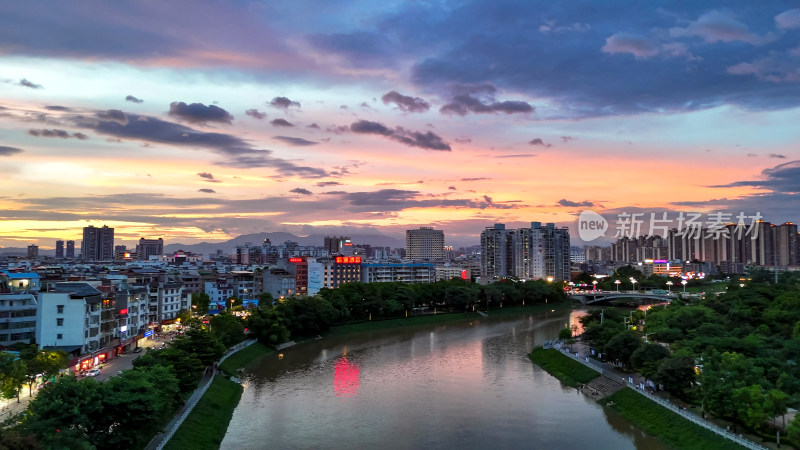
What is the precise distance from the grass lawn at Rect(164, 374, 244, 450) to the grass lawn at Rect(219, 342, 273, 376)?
325 centimetres

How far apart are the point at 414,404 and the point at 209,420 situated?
8515 mm

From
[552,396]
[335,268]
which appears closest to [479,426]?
[552,396]

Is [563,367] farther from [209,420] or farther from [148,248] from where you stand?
[148,248]

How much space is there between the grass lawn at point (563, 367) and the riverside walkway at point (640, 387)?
32 centimetres

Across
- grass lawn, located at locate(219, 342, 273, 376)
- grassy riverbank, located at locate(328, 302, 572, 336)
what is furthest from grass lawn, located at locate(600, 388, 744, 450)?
grassy riverbank, located at locate(328, 302, 572, 336)

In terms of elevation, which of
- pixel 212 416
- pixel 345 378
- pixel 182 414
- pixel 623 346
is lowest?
pixel 345 378

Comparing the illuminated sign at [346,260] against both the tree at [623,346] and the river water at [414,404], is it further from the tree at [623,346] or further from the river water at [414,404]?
the tree at [623,346]

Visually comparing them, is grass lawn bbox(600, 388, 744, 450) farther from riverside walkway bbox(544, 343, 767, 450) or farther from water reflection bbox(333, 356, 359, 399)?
water reflection bbox(333, 356, 359, 399)

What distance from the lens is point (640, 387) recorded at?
80.1ft

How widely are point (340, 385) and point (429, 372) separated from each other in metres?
5.74

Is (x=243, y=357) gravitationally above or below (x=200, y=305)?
below

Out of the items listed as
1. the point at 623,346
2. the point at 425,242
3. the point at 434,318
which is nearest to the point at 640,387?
the point at 623,346

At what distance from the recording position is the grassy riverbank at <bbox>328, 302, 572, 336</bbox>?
159 ft

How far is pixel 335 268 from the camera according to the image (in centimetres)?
7381
